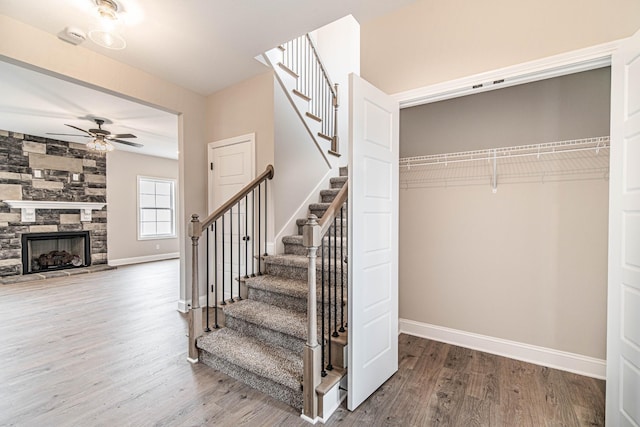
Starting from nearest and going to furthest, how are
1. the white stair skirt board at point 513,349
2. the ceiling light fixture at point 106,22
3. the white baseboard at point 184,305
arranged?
the ceiling light fixture at point 106,22 → the white stair skirt board at point 513,349 → the white baseboard at point 184,305

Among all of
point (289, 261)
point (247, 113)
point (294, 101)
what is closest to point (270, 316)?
point (289, 261)

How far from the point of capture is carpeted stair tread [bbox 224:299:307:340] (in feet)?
7.13

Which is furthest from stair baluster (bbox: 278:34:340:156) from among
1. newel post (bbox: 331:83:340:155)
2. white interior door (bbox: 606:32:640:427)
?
white interior door (bbox: 606:32:640:427)

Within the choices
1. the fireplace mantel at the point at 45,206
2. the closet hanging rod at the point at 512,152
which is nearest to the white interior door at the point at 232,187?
the closet hanging rod at the point at 512,152

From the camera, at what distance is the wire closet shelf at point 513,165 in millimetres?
2252

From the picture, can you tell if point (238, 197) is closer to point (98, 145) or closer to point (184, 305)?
point (184, 305)

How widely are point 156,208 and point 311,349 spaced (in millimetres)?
7392

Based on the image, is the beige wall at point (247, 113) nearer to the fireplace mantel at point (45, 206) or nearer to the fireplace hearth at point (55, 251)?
the fireplace mantel at point (45, 206)

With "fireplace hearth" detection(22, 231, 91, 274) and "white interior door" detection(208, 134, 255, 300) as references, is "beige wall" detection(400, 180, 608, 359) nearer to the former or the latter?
"white interior door" detection(208, 134, 255, 300)

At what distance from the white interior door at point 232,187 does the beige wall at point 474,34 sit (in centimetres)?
172

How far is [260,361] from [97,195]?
259 inches

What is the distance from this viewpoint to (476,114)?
2.70 m

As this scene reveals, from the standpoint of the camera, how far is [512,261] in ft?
8.32

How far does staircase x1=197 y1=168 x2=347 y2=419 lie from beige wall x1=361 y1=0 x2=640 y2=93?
55.2 inches
